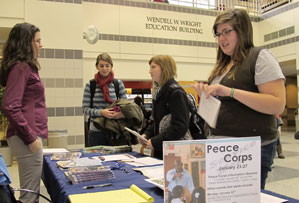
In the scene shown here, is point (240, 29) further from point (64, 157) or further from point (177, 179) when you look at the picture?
point (64, 157)

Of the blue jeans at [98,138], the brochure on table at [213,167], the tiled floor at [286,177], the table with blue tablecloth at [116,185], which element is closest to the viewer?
the brochure on table at [213,167]

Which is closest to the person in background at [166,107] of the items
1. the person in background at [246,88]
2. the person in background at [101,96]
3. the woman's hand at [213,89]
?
the person in background at [246,88]

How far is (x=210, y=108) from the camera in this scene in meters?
1.22

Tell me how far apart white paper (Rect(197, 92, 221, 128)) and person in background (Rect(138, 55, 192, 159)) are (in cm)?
81

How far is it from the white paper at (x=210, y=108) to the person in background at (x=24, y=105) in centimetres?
103

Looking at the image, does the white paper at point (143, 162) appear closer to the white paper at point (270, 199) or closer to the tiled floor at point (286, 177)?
the white paper at point (270, 199)

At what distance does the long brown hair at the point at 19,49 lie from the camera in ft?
5.79

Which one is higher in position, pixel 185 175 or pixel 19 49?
pixel 19 49

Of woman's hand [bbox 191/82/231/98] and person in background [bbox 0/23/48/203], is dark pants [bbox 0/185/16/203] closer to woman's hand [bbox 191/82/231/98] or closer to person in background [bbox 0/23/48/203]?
person in background [bbox 0/23/48/203]

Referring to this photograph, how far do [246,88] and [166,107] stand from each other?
93 cm

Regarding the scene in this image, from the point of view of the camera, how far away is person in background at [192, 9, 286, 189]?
124 centimetres

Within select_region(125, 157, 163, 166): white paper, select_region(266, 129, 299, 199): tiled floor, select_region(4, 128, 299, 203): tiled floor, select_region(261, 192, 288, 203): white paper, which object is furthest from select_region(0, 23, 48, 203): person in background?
select_region(266, 129, 299, 199): tiled floor

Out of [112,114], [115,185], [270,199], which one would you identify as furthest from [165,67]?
[270,199]

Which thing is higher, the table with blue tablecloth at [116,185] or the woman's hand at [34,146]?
the woman's hand at [34,146]
